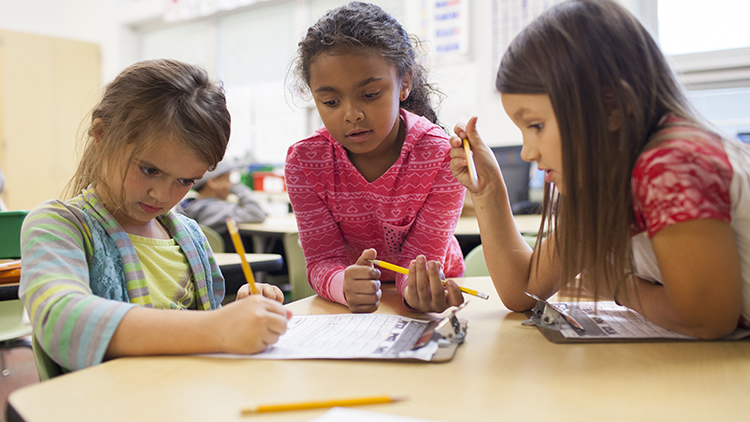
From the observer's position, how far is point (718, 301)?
0.69 metres

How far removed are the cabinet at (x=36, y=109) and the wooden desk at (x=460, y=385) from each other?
5704 millimetres

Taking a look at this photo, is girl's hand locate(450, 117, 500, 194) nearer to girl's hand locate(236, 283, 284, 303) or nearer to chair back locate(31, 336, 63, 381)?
girl's hand locate(236, 283, 284, 303)

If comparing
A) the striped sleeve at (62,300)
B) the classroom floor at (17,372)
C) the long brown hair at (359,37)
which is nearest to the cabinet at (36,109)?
the classroom floor at (17,372)

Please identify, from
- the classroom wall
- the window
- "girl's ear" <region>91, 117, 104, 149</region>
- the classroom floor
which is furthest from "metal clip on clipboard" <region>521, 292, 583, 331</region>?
the window

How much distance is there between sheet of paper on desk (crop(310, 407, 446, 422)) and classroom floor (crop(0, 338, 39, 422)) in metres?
2.21

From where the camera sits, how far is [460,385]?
580 mm

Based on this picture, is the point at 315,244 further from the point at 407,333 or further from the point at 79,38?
the point at 79,38

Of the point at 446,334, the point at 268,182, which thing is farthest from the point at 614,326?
the point at 268,182

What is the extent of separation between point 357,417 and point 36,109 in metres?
6.63

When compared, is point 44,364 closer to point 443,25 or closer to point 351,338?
point 351,338

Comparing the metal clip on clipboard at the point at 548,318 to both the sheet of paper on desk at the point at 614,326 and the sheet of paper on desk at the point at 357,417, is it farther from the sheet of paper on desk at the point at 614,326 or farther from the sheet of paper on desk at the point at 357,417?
the sheet of paper on desk at the point at 357,417

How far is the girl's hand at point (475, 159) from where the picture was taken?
1.01 meters

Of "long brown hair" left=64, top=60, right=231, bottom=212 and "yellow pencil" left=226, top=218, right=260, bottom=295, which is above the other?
"long brown hair" left=64, top=60, right=231, bottom=212

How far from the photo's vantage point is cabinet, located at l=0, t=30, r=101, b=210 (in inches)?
221
